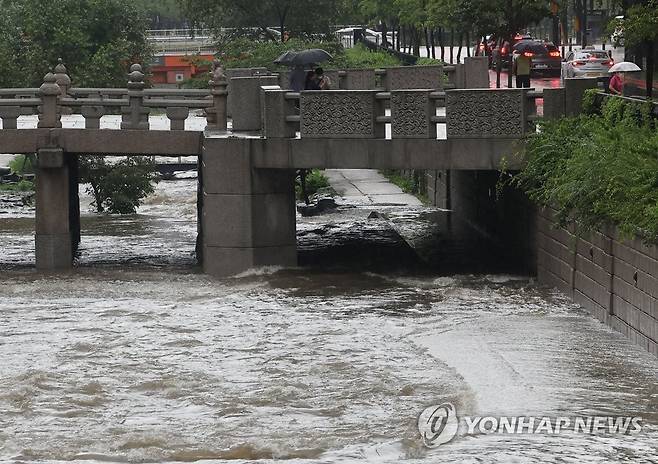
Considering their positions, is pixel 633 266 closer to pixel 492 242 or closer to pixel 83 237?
pixel 492 242

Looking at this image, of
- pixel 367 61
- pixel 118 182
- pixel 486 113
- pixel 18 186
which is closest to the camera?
pixel 486 113

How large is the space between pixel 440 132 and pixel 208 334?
9.39 metres

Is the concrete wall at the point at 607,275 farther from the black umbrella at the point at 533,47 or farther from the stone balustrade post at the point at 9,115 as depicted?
the black umbrella at the point at 533,47

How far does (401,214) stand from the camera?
39812 mm

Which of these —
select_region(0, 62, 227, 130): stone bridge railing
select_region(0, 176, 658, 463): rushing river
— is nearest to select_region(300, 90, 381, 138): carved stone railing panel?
select_region(0, 176, 658, 463): rushing river

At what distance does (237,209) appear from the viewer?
90.3 ft

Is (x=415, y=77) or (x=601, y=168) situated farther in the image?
(x=415, y=77)

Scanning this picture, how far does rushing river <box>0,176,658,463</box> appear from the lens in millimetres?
16125

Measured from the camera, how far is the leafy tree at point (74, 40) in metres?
56.2

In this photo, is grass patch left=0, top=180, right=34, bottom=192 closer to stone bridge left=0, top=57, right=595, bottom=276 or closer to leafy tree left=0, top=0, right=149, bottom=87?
leafy tree left=0, top=0, right=149, bottom=87

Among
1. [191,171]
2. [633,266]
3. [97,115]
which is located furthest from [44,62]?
[633,266]

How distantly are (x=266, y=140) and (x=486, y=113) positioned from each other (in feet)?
13.2
